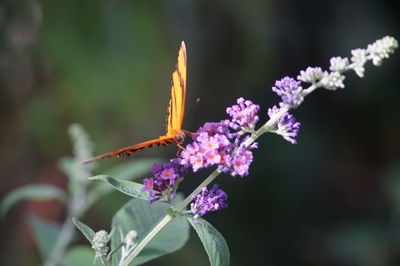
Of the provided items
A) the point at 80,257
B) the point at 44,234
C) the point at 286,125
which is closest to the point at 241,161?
the point at 286,125

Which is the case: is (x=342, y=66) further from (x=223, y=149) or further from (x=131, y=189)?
(x=131, y=189)

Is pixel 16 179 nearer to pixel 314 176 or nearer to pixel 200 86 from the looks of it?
pixel 200 86

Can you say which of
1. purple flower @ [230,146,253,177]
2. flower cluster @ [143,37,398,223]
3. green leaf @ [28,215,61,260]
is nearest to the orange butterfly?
flower cluster @ [143,37,398,223]

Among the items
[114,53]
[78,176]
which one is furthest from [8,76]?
[78,176]

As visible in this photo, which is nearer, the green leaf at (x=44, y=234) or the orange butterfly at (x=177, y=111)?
the orange butterfly at (x=177, y=111)

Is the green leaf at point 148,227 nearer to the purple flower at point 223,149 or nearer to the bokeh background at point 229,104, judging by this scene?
the purple flower at point 223,149

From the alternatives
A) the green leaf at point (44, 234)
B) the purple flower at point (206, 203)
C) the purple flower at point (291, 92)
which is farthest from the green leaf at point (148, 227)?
the green leaf at point (44, 234)
